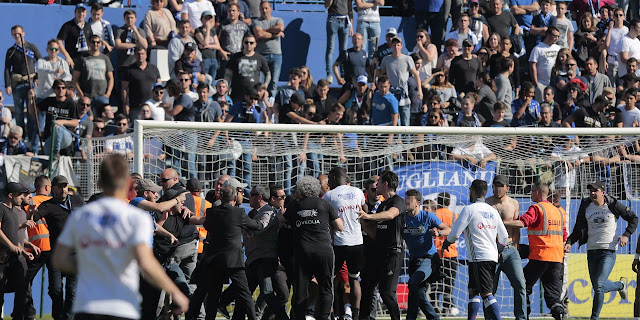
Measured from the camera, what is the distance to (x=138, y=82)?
17.8 meters

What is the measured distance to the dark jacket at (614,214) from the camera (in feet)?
43.7

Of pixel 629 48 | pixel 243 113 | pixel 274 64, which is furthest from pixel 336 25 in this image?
pixel 629 48

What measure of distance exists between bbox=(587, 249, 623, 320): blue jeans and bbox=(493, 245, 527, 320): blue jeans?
149 cm

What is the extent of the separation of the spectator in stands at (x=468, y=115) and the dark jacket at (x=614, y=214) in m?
4.02

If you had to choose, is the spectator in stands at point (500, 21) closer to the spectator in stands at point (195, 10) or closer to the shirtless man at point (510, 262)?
the spectator in stands at point (195, 10)

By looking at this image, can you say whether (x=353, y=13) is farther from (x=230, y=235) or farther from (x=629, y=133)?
(x=230, y=235)

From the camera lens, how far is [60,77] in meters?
17.8

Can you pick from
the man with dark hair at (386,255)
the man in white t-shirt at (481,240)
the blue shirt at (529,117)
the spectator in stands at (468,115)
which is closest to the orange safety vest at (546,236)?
the man in white t-shirt at (481,240)

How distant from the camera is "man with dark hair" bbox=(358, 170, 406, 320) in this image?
1194cm

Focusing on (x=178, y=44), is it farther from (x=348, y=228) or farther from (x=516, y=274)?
(x=516, y=274)

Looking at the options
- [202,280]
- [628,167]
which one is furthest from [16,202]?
[628,167]

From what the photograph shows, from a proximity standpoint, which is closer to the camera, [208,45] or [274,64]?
[208,45]

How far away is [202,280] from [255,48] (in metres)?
9.23

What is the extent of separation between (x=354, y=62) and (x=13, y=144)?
661 cm
